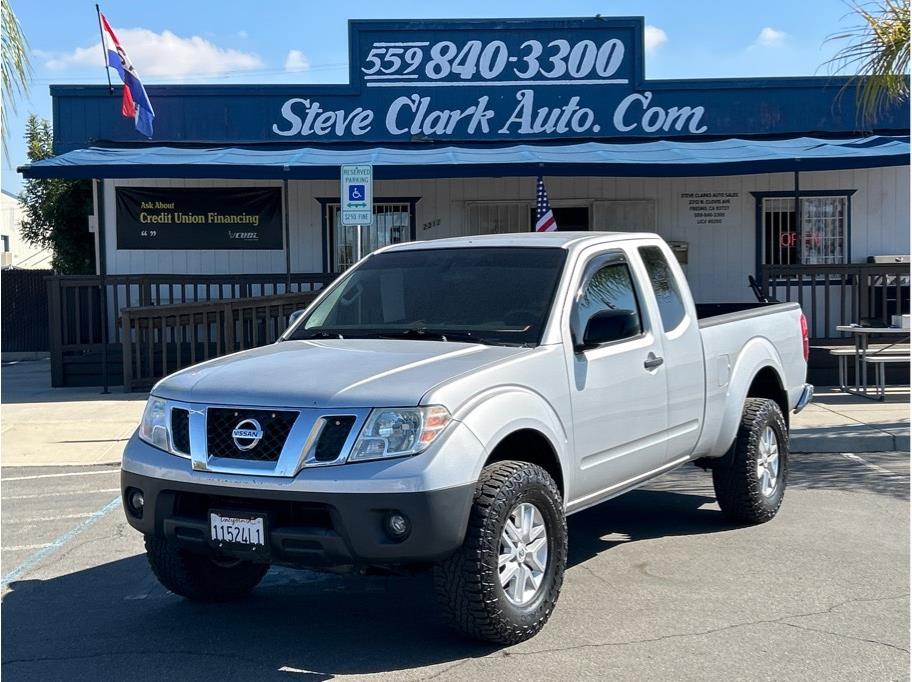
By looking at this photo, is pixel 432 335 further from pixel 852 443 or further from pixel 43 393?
pixel 43 393

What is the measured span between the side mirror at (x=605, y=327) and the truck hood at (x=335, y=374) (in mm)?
412

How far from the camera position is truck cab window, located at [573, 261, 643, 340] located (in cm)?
544

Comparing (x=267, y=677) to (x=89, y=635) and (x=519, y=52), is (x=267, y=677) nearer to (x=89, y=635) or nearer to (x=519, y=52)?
(x=89, y=635)

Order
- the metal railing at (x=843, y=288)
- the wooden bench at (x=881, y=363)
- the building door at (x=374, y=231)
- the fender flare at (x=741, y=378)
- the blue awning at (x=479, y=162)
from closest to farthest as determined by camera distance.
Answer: the fender flare at (x=741, y=378), the wooden bench at (x=881, y=363), the blue awning at (x=479, y=162), the metal railing at (x=843, y=288), the building door at (x=374, y=231)

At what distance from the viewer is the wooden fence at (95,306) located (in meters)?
14.5

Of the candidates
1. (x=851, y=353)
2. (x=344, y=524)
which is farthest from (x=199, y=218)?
(x=344, y=524)

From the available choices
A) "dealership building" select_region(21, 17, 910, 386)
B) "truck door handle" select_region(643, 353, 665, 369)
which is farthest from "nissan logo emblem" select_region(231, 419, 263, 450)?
"dealership building" select_region(21, 17, 910, 386)

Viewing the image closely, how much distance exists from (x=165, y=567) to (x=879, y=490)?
5.49m

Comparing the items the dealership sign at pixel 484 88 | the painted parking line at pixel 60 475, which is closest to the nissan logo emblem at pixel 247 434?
the painted parking line at pixel 60 475

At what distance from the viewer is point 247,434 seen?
4.43 meters

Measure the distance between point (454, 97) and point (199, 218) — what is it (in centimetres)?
442

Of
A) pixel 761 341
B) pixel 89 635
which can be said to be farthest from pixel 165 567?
pixel 761 341

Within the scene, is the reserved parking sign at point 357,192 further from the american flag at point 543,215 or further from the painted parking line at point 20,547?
the painted parking line at point 20,547

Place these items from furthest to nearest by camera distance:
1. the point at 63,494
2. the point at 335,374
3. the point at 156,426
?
1. the point at 63,494
2. the point at 156,426
3. the point at 335,374
